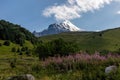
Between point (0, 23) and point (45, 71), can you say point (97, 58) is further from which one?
point (0, 23)

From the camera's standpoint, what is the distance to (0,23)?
17812cm

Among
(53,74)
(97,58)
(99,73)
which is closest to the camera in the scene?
(99,73)

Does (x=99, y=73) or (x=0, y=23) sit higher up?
(x=0, y=23)

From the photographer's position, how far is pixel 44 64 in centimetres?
2197

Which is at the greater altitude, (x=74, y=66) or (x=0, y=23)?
(x=0, y=23)

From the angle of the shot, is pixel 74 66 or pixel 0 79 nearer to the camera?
pixel 0 79

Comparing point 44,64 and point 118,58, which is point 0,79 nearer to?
point 44,64

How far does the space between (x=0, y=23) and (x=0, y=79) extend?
532ft

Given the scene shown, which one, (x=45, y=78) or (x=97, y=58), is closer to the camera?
(x=45, y=78)

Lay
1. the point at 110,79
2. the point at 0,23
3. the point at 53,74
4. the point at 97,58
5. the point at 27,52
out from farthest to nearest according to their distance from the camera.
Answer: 1. the point at 0,23
2. the point at 27,52
3. the point at 97,58
4. the point at 53,74
5. the point at 110,79

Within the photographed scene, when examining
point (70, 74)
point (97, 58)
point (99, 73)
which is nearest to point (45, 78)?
point (70, 74)

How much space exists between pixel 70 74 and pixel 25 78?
121 inches

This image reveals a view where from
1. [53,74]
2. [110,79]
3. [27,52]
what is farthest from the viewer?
[27,52]

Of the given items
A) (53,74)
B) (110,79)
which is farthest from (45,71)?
(110,79)
